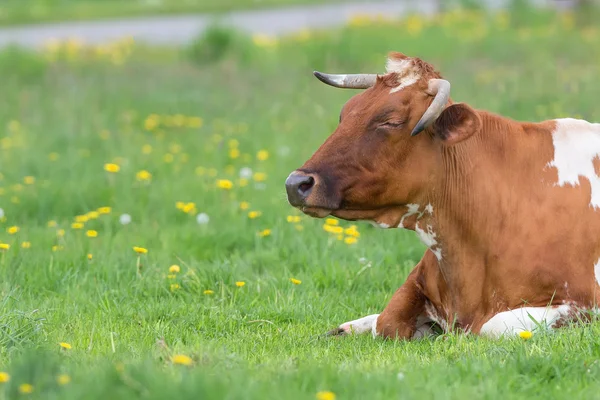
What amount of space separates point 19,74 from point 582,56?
7.12m

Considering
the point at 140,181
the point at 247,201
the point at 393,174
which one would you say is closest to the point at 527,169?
the point at 393,174

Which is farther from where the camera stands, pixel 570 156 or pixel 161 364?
pixel 570 156

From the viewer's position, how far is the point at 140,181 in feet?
28.7

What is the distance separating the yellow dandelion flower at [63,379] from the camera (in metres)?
3.63

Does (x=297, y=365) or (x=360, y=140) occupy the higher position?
(x=360, y=140)

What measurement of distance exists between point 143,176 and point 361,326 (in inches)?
138

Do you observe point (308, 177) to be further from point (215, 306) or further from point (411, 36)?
point (411, 36)

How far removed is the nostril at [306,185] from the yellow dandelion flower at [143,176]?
3844mm

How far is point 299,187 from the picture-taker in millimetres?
4828

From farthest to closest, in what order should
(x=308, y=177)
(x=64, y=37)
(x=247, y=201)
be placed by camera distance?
(x=64, y=37)
(x=247, y=201)
(x=308, y=177)

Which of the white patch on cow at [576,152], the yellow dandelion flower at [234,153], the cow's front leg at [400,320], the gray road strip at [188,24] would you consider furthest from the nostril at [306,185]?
the gray road strip at [188,24]

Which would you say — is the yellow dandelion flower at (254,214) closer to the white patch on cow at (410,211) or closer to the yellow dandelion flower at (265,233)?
the yellow dandelion flower at (265,233)

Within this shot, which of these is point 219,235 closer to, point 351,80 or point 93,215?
point 93,215

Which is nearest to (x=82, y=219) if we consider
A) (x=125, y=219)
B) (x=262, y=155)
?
(x=125, y=219)
